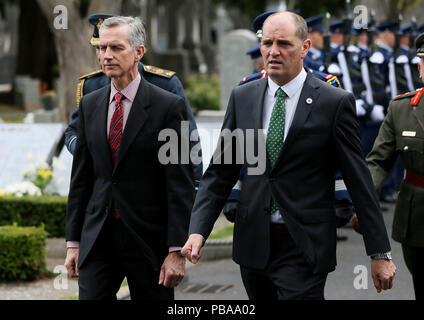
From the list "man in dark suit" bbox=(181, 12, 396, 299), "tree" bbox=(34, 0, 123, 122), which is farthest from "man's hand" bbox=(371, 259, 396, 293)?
"tree" bbox=(34, 0, 123, 122)

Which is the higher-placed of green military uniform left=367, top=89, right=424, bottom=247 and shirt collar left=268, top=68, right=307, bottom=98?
shirt collar left=268, top=68, right=307, bottom=98

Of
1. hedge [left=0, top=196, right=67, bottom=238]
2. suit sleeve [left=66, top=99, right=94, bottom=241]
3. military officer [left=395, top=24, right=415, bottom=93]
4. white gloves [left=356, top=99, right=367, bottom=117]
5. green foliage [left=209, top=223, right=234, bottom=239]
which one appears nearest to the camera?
suit sleeve [left=66, top=99, right=94, bottom=241]

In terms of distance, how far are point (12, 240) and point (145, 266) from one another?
12.8ft

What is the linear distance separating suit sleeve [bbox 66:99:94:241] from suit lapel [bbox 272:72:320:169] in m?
1.06

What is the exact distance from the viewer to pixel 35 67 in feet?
124

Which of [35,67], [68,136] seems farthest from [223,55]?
[35,67]

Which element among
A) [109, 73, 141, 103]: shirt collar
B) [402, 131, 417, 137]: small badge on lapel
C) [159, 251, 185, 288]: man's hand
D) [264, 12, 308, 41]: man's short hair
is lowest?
[159, 251, 185, 288]: man's hand

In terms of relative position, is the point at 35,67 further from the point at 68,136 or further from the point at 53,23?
the point at 68,136

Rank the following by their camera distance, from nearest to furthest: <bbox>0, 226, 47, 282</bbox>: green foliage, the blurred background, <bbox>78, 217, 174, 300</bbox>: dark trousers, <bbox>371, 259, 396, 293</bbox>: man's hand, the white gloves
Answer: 1. <bbox>371, 259, 396, 293</bbox>: man's hand
2. <bbox>78, 217, 174, 300</bbox>: dark trousers
3. <bbox>0, 226, 47, 282</bbox>: green foliage
4. the white gloves
5. the blurred background

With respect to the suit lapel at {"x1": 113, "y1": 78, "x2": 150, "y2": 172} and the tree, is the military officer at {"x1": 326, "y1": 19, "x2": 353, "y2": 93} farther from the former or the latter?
the suit lapel at {"x1": 113, "y1": 78, "x2": 150, "y2": 172}

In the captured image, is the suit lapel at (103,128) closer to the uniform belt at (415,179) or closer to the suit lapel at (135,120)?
the suit lapel at (135,120)

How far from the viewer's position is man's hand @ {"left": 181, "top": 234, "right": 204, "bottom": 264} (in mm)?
4371

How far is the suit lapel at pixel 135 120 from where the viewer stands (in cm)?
475

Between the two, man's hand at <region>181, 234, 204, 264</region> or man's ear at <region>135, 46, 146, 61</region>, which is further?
man's ear at <region>135, 46, 146, 61</region>
